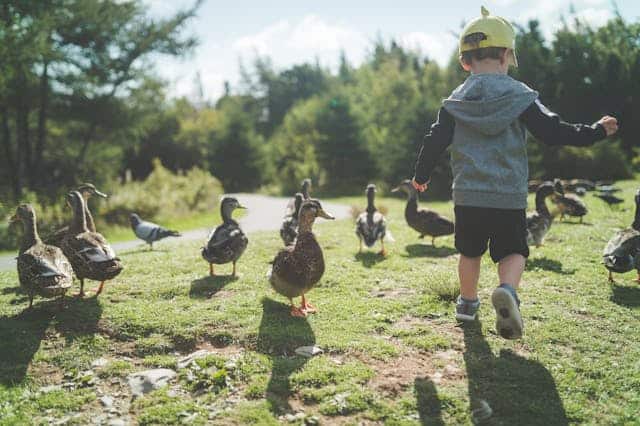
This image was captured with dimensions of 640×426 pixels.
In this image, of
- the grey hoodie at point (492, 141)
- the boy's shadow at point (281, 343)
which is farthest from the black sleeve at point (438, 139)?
the boy's shadow at point (281, 343)

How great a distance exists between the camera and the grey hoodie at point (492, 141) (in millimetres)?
4547

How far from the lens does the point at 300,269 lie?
6121 mm

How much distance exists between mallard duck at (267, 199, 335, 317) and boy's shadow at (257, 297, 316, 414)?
0.25m

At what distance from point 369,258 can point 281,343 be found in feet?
15.0

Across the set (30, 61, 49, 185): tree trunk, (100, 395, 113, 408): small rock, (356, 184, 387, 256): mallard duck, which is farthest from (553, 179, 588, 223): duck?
(30, 61, 49, 185): tree trunk

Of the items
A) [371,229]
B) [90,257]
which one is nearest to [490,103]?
[90,257]

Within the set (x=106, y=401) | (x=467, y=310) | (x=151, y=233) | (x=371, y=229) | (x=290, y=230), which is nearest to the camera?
(x=106, y=401)

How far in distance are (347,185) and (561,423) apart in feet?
104

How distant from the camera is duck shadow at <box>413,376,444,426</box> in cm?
381

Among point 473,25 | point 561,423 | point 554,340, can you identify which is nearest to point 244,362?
point 561,423

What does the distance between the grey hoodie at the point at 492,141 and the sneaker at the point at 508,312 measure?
0.86 meters

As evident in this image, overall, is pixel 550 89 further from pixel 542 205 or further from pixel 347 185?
pixel 542 205

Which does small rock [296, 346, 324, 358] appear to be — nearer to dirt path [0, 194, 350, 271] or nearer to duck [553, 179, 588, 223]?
dirt path [0, 194, 350, 271]

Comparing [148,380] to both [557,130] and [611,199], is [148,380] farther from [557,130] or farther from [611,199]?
[611,199]
